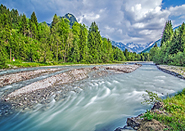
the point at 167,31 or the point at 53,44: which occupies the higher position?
the point at 167,31

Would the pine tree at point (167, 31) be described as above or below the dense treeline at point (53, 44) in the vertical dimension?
above

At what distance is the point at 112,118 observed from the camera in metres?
4.78

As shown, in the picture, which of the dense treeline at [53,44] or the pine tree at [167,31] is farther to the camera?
the pine tree at [167,31]

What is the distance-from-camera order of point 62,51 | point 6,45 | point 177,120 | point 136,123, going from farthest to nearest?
1. point 62,51
2. point 6,45
3. point 136,123
4. point 177,120

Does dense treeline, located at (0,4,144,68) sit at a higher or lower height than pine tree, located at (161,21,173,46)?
lower

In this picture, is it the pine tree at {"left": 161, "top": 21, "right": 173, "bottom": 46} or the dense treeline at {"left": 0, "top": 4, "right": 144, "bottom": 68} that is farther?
the pine tree at {"left": 161, "top": 21, "right": 173, "bottom": 46}

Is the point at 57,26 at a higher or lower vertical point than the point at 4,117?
higher

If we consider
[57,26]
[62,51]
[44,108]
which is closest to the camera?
[44,108]

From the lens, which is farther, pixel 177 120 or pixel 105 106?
pixel 105 106

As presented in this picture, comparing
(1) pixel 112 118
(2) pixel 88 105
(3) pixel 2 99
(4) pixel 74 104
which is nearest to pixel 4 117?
(3) pixel 2 99

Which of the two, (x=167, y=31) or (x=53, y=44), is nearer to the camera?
(x=53, y=44)

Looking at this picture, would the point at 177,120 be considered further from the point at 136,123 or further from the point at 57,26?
the point at 57,26

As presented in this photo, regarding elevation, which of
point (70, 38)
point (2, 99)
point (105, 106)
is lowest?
point (105, 106)

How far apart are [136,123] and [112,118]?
1.63 metres
